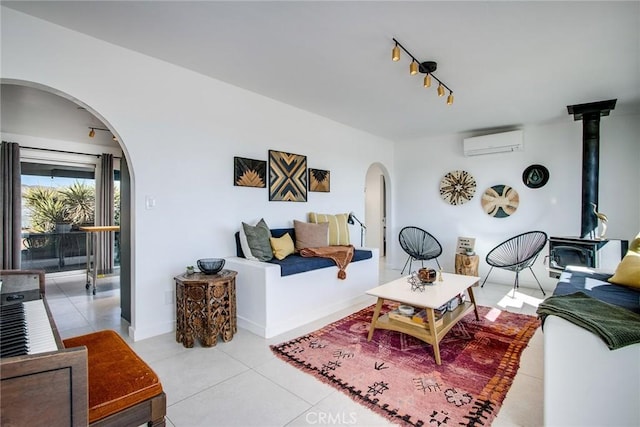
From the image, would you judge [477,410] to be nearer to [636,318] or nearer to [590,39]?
[636,318]

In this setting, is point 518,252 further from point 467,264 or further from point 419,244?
point 419,244

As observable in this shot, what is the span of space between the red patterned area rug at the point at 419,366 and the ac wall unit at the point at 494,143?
9.26 feet

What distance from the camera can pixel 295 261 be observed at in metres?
3.20

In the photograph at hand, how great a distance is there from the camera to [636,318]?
1.61 m

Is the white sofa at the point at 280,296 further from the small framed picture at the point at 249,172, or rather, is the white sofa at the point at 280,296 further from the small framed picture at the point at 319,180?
the small framed picture at the point at 319,180

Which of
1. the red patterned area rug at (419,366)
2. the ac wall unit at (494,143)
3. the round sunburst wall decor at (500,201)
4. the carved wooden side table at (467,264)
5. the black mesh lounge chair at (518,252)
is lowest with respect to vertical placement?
the red patterned area rug at (419,366)

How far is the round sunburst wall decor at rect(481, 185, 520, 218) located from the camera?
4906 mm

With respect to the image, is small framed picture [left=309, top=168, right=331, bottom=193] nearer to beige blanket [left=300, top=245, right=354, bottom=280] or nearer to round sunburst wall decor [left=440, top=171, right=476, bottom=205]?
beige blanket [left=300, top=245, right=354, bottom=280]

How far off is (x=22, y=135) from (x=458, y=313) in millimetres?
6663

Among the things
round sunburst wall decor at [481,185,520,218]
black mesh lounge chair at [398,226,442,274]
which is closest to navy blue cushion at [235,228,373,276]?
black mesh lounge chair at [398,226,442,274]

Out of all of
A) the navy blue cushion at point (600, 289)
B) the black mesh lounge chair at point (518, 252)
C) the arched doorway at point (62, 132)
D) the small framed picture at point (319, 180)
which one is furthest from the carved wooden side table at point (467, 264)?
the arched doorway at point (62, 132)

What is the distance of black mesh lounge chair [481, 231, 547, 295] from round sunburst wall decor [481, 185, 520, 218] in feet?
1.62

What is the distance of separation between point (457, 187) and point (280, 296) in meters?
4.04

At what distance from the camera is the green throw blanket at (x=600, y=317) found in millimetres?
1333
